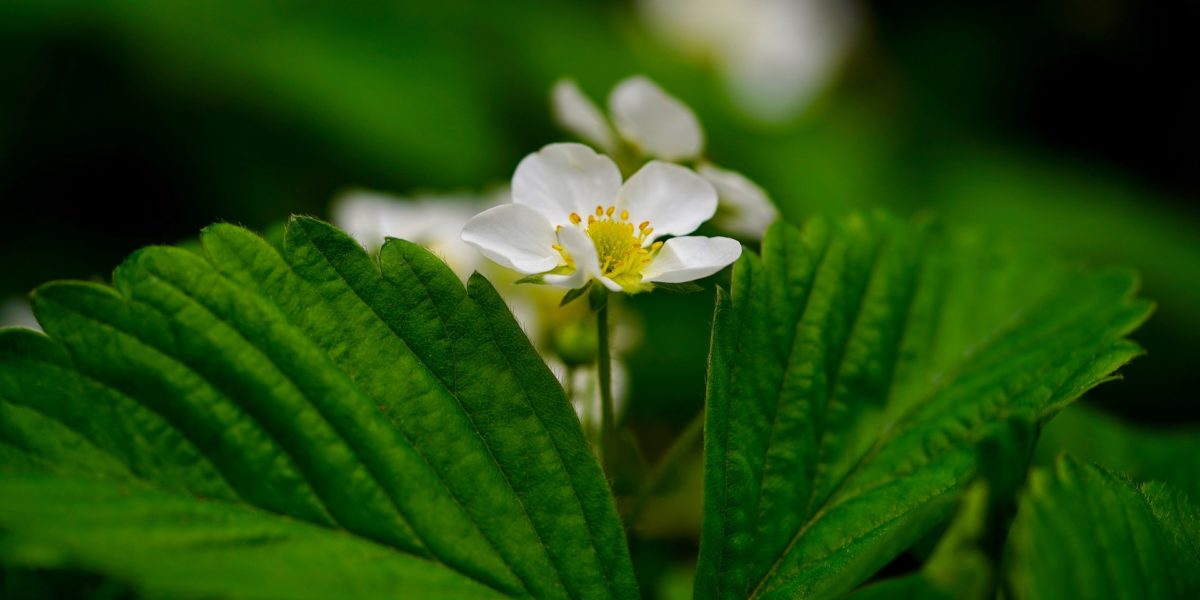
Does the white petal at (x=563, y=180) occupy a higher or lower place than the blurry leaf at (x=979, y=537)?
higher

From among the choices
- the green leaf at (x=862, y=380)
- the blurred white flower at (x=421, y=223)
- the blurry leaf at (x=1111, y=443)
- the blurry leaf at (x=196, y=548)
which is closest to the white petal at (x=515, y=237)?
the green leaf at (x=862, y=380)

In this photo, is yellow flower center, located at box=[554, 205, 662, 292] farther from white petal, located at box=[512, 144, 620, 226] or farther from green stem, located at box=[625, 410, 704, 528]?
green stem, located at box=[625, 410, 704, 528]

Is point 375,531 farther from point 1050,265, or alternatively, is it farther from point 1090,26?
point 1090,26

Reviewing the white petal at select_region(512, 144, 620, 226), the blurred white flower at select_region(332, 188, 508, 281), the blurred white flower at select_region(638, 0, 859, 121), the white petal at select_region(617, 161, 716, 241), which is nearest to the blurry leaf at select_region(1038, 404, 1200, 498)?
the white petal at select_region(617, 161, 716, 241)

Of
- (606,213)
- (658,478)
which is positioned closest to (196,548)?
(658,478)

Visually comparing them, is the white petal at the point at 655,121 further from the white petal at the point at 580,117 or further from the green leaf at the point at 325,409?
the green leaf at the point at 325,409

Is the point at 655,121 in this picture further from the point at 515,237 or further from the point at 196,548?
the point at 196,548

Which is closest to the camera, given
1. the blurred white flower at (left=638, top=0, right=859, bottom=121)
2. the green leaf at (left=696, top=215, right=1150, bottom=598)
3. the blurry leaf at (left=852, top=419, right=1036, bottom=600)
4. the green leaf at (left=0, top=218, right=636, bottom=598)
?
the blurry leaf at (left=852, top=419, right=1036, bottom=600)
